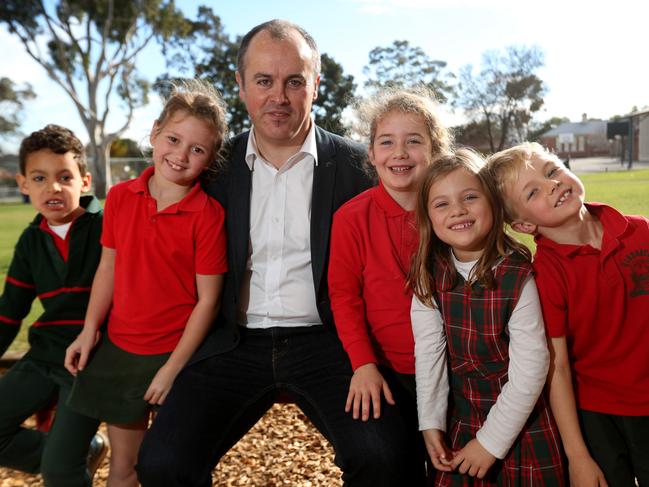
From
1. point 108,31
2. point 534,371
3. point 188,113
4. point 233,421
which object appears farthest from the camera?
point 108,31

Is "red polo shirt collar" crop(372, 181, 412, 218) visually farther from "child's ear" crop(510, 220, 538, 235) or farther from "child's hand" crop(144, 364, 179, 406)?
"child's hand" crop(144, 364, 179, 406)

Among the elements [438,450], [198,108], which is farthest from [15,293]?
[438,450]

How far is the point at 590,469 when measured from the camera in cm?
178

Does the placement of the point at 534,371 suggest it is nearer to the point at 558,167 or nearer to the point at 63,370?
the point at 558,167

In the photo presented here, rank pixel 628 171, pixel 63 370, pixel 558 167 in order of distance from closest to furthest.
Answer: pixel 558 167, pixel 63 370, pixel 628 171

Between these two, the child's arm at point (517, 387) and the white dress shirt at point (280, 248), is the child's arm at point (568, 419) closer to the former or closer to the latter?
the child's arm at point (517, 387)

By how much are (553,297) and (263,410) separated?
1.18 metres

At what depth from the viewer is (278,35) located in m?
2.36

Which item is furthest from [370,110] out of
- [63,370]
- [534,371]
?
[63,370]

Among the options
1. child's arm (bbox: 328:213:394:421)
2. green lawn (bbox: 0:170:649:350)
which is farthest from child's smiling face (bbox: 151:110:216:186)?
green lawn (bbox: 0:170:649:350)

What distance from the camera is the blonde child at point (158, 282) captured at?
2.22m

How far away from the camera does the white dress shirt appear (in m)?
2.37

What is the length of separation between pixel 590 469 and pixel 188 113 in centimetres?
195

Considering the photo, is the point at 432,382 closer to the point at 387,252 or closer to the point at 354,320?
the point at 354,320
